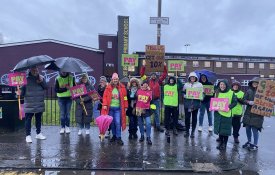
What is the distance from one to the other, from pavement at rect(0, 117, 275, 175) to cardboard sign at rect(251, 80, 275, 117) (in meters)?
1.08

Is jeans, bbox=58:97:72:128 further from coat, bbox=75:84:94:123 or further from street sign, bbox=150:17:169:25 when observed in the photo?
street sign, bbox=150:17:169:25

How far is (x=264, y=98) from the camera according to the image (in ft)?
25.3

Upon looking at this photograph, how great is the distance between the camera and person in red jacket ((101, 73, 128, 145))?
8008mm

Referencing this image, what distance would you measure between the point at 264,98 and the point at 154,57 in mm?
3548

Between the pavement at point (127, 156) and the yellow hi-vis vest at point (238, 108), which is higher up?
the yellow hi-vis vest at point (238, 108)

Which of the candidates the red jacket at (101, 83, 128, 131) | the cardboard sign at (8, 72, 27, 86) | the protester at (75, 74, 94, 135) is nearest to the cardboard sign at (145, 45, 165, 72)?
the red jacket at (101, 83, 128, 131)

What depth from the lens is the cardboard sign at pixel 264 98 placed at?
25.2 feet

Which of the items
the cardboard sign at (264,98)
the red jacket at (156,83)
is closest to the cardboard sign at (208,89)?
the red jacket at (156,83)

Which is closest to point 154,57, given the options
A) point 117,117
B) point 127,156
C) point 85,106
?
point 117,117

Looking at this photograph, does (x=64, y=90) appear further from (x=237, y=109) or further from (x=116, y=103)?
(x=237, y=109)

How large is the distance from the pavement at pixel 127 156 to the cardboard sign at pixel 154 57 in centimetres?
Result: 218

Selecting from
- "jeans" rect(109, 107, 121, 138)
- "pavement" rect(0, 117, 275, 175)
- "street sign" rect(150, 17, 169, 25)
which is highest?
"street sign" rect(150, 17, 169, 25)

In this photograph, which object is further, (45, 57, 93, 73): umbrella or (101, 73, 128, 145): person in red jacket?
(101, 73, 128, 145): person in red jacket

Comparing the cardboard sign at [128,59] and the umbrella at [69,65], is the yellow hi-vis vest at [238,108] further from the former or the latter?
the umbrella at [69,65]
